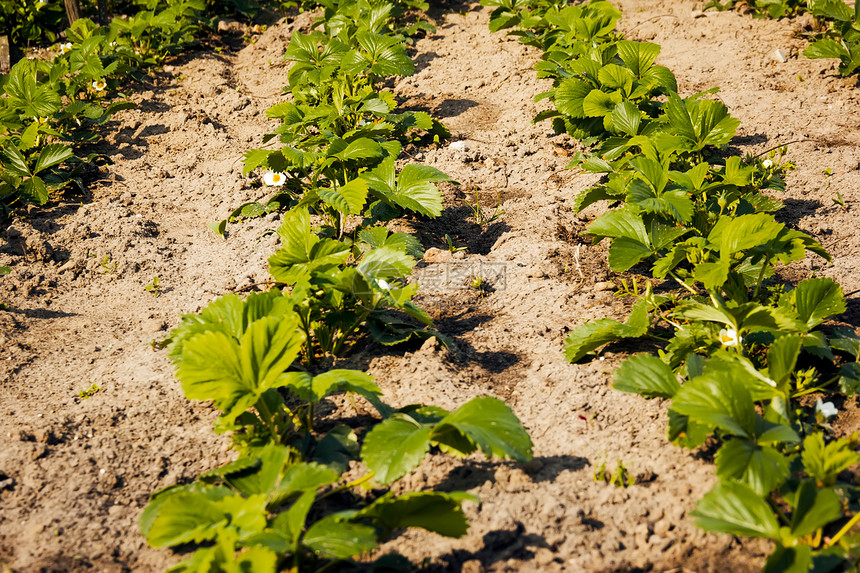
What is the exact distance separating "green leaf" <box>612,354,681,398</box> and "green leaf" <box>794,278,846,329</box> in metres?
0.60

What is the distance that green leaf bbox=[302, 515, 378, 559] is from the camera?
150 centimetres

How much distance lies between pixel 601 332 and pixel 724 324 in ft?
1.36

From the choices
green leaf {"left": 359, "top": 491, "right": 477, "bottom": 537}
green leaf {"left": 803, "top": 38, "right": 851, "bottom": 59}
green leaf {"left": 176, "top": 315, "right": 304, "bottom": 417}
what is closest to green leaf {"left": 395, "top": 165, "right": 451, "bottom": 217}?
green leaf {"left": 176, "top": 315, "right": 304, "bottom": 417}

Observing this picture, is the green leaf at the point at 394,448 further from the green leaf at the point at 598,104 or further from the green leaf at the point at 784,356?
the green leaf at the point at 598,104

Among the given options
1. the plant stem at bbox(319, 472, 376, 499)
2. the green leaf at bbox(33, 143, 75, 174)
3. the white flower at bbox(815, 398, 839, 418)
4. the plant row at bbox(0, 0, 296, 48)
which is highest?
the plant row at bbox(0, 0, 296, 48)

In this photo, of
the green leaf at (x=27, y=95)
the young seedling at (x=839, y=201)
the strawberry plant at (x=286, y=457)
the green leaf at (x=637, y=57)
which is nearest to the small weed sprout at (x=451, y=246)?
the strawberry plant at (x=286, y=457)

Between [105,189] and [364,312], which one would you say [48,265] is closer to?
[105,189]

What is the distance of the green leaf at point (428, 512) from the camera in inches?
63.3

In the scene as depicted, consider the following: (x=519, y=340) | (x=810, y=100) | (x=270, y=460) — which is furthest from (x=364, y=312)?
(x=810, y=100)

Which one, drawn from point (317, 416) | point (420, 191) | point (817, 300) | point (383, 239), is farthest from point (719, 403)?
point (420, 191)

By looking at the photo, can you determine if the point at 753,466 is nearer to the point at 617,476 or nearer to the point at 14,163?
the point at 617,476

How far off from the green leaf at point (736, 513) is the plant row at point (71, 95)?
3549 mm

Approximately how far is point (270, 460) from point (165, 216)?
2380mm

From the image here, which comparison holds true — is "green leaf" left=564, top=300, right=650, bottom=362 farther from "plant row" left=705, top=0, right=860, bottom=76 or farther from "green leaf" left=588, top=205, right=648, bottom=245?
"plant row" left=705, top=0, right=860, bottom=76
